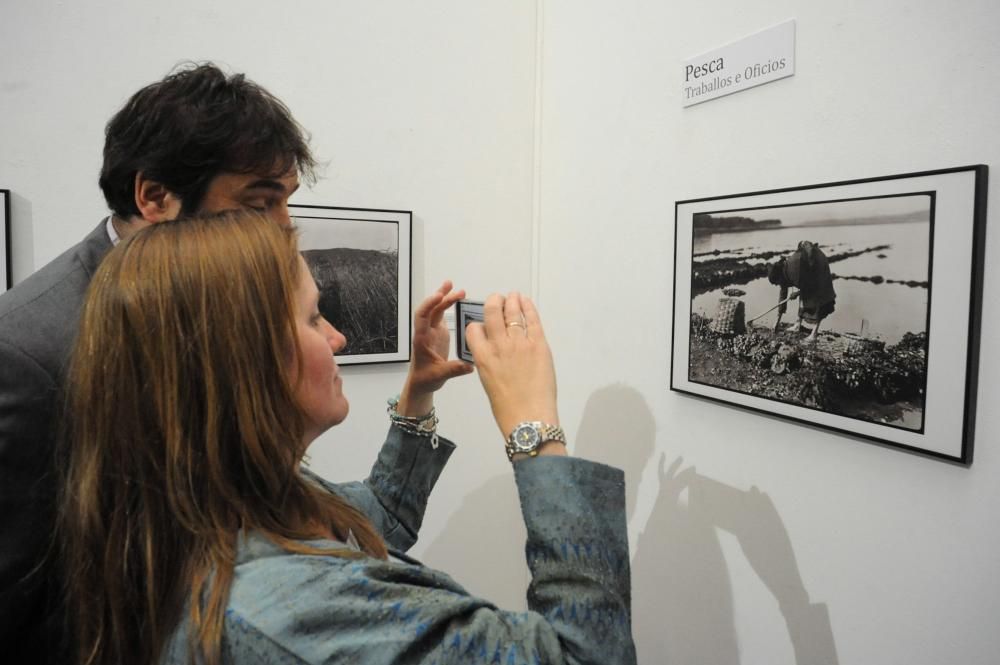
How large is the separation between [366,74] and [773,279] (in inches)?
53.1

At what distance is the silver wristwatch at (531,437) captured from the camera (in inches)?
33.4

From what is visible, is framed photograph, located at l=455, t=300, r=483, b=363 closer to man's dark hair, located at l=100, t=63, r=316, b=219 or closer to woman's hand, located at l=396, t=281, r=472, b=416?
woman's hand, located at l=396, t=281, r=472, b=416

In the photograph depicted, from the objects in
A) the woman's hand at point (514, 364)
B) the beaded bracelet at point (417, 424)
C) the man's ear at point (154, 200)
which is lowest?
the beaded bracelet at point (417, 424)

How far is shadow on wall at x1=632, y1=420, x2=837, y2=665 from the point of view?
1396 millimetres

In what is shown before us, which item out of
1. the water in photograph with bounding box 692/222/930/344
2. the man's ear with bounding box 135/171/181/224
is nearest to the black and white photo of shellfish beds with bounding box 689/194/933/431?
the water in photograph with bounding box 692/222/930/344

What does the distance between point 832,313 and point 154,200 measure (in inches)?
49.3

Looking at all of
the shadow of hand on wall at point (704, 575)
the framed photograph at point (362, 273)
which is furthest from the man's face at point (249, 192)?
the shadow of hand on wall at point (704, 575)

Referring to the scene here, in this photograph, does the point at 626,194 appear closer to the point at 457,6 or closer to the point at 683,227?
the point at 683,227

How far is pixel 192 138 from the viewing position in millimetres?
1012

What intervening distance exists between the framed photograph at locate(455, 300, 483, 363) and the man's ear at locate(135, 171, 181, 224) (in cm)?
57

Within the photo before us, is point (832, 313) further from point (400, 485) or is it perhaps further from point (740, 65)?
point (400, 485)

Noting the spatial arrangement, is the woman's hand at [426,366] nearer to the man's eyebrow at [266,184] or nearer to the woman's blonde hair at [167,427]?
the man's eyebrow at [266,184]

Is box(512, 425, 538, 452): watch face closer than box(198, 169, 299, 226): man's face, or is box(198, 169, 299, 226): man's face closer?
box(512, 425, 538, 452): watch face

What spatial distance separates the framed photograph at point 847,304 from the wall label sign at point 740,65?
0.25 metres
